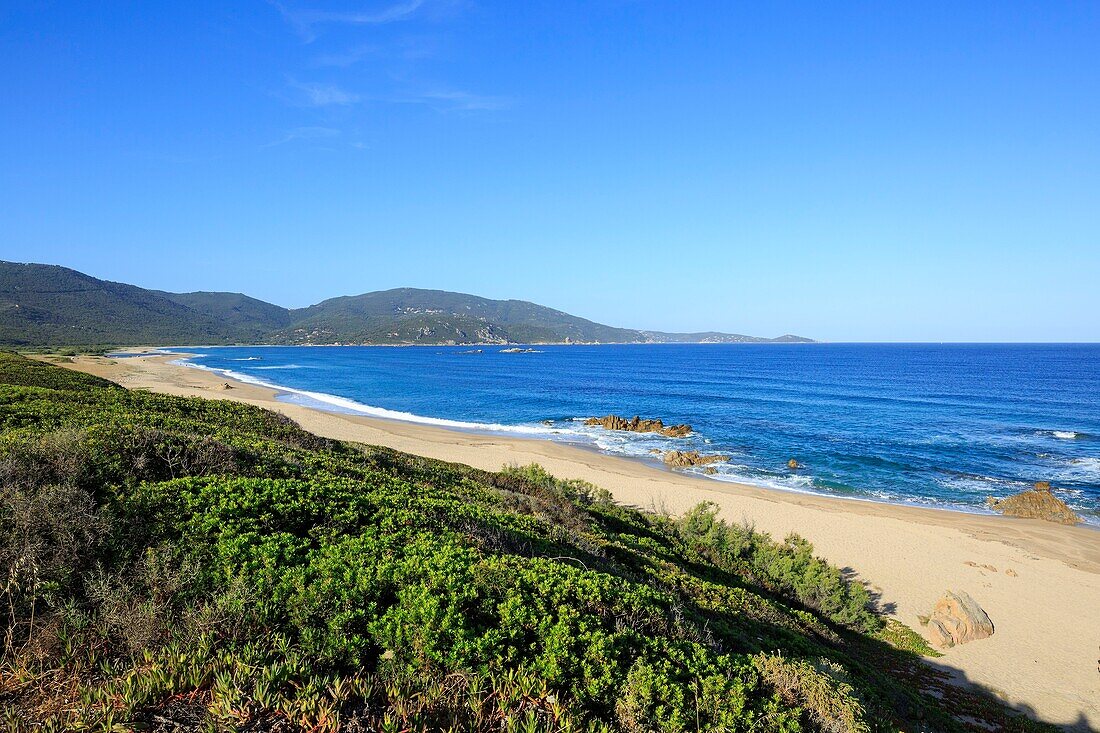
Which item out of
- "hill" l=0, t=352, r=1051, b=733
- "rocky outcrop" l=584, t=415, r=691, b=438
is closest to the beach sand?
"hill" l=0, t=352, r=1051, b=733

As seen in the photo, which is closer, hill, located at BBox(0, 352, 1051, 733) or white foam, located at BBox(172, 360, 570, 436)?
hill, located at BBox(0, 352, 1051, 733)

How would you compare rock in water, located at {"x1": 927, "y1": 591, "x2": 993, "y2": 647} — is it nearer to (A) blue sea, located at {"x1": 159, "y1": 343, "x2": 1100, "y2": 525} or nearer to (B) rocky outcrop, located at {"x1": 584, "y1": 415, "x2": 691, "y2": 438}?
(A) blue sea, located at {"x1": 159, "y1": 343, "x2": 1100, "y2": 525}

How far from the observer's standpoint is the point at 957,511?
2309 centimetres

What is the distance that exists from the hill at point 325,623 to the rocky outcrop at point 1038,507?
21270mm

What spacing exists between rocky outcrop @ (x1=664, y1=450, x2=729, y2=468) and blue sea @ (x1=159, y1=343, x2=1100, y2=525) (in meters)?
0.88

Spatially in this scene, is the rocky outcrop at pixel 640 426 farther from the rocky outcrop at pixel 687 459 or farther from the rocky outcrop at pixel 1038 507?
the rocky outcrop at pixel 1038 507

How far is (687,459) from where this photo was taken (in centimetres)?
3055

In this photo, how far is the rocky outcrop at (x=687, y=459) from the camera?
3020 cm

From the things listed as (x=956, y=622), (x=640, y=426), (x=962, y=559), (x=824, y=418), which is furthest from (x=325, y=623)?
(x=824, y=418)

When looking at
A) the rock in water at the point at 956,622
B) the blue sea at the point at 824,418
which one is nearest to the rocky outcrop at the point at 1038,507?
the blue sea at the point at 824,418

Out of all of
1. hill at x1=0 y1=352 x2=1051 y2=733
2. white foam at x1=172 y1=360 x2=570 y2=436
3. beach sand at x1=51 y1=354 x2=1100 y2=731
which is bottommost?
beach sand at x1=51 y1=354 x2=1100 y2=731

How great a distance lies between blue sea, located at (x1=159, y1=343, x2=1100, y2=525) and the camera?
27.8 m

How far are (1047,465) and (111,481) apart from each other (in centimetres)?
4225

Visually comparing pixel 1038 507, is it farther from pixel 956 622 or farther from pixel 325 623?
pixel 325 623
